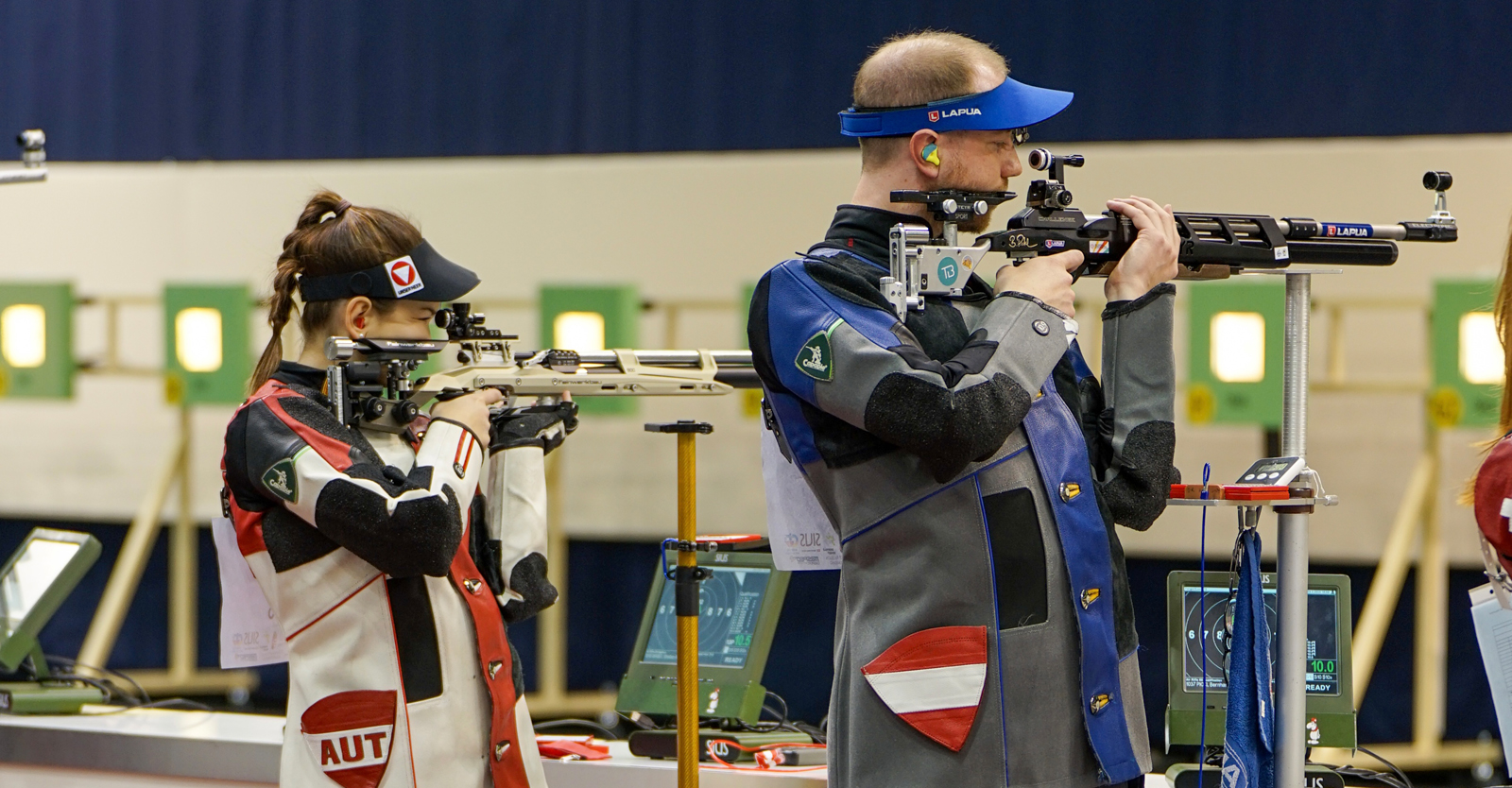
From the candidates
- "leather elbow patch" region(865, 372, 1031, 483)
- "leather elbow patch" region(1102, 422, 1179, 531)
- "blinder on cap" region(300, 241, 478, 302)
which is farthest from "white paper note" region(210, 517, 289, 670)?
"leather elbow patch" region(1102, 422, 1179, 531)

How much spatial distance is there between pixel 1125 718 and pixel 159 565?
4.41m

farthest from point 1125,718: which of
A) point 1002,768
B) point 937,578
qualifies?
point 937,578

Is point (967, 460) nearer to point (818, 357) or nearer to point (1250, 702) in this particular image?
point (818, 357)

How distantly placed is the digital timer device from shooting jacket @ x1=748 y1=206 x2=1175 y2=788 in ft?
0.31

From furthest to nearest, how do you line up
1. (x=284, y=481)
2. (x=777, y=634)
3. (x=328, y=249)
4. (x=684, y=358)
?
(x=777, y=634) → (x=684, y=358) → (x=328, y=249) → (x=284, y=481)

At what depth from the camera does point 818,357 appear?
148 centimetres

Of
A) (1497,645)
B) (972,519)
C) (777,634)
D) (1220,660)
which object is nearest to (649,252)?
(777,634)

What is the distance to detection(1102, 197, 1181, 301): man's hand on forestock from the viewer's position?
157 cm

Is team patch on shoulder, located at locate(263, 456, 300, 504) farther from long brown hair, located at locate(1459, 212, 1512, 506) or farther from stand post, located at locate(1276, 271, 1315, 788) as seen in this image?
long brown hair, located at locate(1459, 212, 1512, 506)

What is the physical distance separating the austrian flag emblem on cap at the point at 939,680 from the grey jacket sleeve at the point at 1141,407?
0.75 ft

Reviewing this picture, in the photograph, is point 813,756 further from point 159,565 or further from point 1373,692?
point 159,565

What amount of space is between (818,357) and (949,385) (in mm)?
141

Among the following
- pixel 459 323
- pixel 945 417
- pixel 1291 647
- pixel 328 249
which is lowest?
pixel 1291 647

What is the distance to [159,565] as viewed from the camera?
5.11 m
